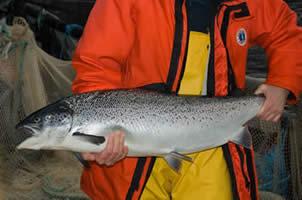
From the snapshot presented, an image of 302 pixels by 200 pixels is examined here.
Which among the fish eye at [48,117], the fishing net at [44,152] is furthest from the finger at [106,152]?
the fishing net at [44,152]

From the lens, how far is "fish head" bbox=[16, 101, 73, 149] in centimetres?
271

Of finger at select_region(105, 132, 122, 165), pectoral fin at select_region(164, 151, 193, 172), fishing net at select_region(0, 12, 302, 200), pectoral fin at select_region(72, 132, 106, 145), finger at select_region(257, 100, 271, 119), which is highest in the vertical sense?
finger at select_region(257, 100, 271, 119)

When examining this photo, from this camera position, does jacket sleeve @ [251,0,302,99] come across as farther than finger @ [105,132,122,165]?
Yes

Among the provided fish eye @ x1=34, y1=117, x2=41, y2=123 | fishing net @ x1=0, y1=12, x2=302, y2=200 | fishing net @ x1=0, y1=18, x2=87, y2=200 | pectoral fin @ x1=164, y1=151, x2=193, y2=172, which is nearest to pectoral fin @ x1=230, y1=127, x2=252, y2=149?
pectoral fin @ x1=164, y1=151, x2=193, y2=172

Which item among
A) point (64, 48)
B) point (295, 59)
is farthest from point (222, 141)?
point (64, 48)

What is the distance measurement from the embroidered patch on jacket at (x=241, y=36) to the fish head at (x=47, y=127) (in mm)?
1084

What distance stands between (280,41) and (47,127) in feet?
5.15

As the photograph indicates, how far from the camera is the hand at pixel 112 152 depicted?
2.77 m

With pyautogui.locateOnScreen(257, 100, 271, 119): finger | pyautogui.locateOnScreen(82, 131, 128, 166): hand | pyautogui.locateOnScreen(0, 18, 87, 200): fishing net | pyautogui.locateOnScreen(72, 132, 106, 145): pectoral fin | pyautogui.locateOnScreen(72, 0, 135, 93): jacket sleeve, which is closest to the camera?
pyautogui.locateOnScreen(72, 132, 106, 145): pectoral fin

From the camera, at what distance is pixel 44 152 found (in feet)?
19.7

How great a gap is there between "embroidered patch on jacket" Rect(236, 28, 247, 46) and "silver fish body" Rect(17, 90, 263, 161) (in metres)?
0.34

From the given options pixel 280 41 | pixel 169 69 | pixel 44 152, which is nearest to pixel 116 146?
pixel 169 69

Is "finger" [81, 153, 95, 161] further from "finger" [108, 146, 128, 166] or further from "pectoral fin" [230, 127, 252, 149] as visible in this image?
"pectoral fin" [230, 127, 252, 149]

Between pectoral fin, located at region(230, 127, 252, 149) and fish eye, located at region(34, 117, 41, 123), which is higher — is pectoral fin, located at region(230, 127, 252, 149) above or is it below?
below
